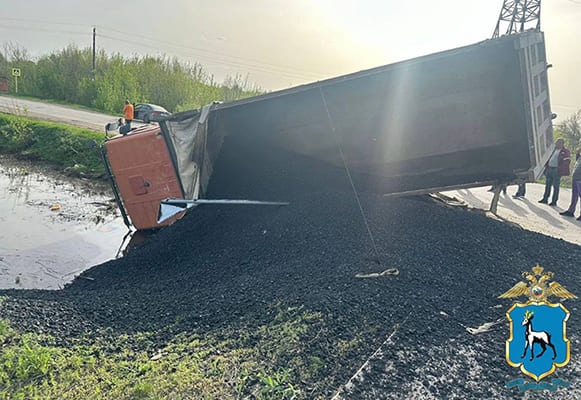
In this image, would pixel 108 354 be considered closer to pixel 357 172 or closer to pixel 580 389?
pixel 580 389

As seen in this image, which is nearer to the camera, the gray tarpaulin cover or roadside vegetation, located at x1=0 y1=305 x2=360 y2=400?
roadside vegetation, located at x1=0 y1=305 x2=360 y2=400

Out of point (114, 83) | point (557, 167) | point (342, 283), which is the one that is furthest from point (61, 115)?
point (557, 167)

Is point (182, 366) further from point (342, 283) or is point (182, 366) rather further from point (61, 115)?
point (61, 115)

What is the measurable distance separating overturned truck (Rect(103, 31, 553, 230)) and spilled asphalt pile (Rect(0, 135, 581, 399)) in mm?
304

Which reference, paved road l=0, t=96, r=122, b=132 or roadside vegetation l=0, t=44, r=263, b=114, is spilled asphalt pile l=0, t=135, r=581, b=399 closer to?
paved road l=0, t=96, r=122, b=132

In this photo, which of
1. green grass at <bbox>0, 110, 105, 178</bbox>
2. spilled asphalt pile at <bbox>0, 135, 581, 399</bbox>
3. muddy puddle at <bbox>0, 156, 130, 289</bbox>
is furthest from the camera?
green grass at <bbox>0, 110, 105, 178</bbox>

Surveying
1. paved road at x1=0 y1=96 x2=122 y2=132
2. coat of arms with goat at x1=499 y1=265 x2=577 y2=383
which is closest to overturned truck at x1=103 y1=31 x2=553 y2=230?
coat of arms with goat at x1=499 y1=265 x2=577 y2=383

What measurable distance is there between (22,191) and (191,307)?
7398mm

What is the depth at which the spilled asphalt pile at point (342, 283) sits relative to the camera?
7.33 ft

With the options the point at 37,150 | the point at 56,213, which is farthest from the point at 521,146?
the point at 37,150

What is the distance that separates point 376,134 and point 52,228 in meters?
5.43

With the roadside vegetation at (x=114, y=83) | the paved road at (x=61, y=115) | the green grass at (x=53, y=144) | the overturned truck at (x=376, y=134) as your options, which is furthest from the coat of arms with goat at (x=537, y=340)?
the roadside vegetation at (x=114, y=83)

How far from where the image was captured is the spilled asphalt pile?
2.23 meters

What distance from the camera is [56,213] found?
24.8ft
